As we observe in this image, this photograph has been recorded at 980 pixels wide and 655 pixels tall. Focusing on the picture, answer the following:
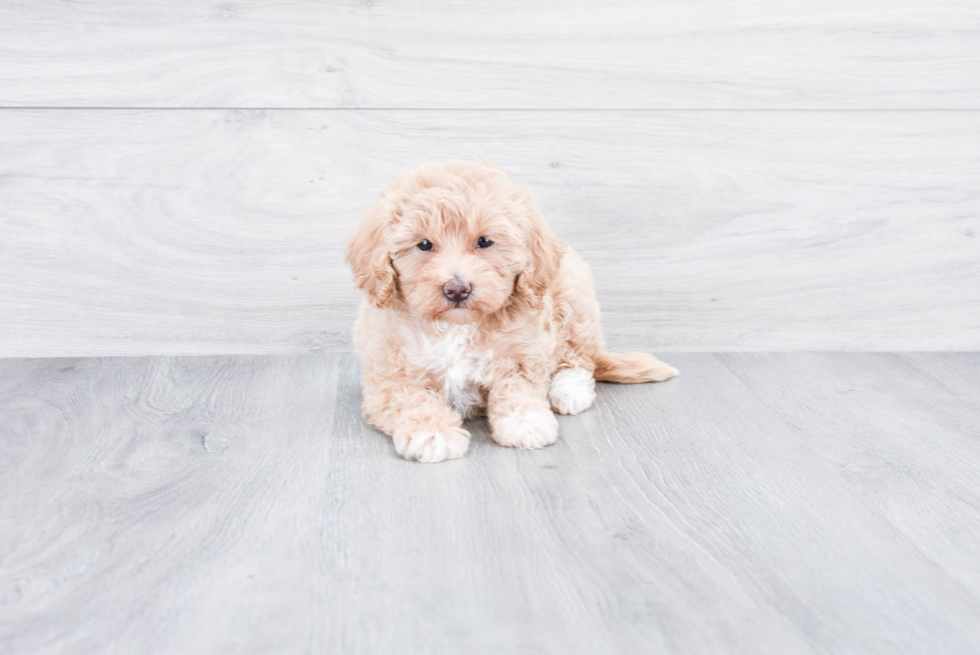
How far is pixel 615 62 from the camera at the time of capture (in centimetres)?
234

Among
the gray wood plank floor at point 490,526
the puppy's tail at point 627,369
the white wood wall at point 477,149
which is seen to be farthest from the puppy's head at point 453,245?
the white wood wall at point 477,149

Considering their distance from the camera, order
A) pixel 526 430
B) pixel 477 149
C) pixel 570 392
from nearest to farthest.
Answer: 1. pixel 526 430
2. pixel 570 392
3. pixel 477 149

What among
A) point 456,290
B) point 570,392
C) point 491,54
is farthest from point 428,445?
point 491,54

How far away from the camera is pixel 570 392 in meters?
2.03

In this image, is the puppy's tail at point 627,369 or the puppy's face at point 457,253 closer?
the puppy's face at point 457,253

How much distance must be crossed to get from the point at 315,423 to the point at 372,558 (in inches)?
26.2

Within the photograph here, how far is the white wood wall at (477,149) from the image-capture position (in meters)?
2.27

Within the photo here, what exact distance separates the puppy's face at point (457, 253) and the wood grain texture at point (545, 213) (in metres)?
0.70

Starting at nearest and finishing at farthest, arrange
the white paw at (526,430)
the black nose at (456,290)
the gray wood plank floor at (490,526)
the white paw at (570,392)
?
the gray wood plank floor at (490,526)
the black nose at (456,290)
the white paw at (526,430)
the white paw at (570,392)

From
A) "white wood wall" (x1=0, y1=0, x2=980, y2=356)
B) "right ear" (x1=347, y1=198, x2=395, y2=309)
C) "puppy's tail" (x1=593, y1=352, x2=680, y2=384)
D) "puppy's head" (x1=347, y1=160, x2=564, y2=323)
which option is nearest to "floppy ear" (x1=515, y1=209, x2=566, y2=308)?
"puppy's head" (x1=347, y1=160, x2=564, y2=323)

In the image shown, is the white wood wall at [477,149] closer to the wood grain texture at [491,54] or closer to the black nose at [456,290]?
the wood grain texture at [491,54]

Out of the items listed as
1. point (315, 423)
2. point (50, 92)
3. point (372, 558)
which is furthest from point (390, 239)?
point (50, 92)

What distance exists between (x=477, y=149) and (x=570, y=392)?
2.63 ft

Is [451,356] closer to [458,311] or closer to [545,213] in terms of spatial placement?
[458,311]
